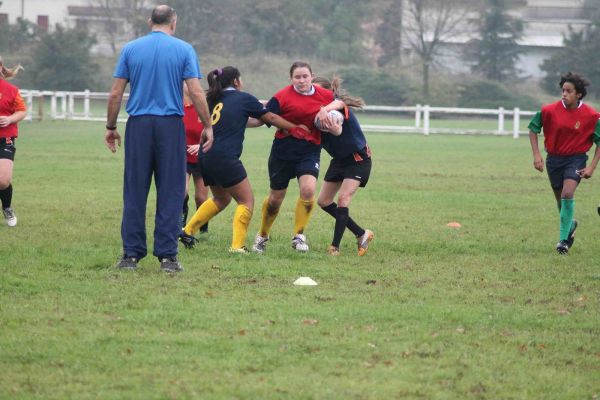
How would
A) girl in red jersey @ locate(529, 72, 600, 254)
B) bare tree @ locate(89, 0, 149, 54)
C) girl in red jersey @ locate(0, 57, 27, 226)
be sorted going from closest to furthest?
girl in red jersey @ locate(529, 72, 600, 254)
girl in red jersey @ locate(0, 57, 27, 226)
bare tree @ locate(89, 0, 149, 54)

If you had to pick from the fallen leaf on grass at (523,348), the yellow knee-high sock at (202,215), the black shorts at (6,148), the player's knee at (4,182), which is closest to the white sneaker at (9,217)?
the player's knee at (4,182)

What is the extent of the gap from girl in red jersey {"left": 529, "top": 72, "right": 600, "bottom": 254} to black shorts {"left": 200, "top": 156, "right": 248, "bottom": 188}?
3.27m

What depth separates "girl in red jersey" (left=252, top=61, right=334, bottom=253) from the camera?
34.0ft

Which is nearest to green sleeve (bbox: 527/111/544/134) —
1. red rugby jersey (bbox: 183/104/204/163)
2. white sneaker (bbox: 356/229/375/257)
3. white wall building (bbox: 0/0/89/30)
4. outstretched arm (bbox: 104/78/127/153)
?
white sneaker (bbox: 356/229/375/257)

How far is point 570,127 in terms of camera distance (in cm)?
1130

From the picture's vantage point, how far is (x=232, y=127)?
396 inches

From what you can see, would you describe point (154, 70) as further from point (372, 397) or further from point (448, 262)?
point (372, 397)

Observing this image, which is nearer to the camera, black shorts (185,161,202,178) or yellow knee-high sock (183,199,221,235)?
yellow knee-high sock (183,199,221,235)

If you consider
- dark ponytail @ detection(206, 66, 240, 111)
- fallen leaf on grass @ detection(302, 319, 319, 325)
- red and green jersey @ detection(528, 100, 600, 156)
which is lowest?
fallen leaf on grass @ detection(302, 319, 319, 325)

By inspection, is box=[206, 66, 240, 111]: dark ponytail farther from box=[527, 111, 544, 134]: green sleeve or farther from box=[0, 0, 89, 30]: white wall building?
box=[0, 0, 89, 30]: white wall building

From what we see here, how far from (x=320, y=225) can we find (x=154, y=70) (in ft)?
15.5

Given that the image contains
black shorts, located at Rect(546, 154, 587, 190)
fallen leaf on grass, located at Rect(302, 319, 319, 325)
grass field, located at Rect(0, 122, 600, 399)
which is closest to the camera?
grass field, located at Rect(0, 122, 600, 399)

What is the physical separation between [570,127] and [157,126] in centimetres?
459

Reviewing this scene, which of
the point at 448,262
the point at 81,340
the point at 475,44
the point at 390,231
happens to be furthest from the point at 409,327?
the point at 475,44
